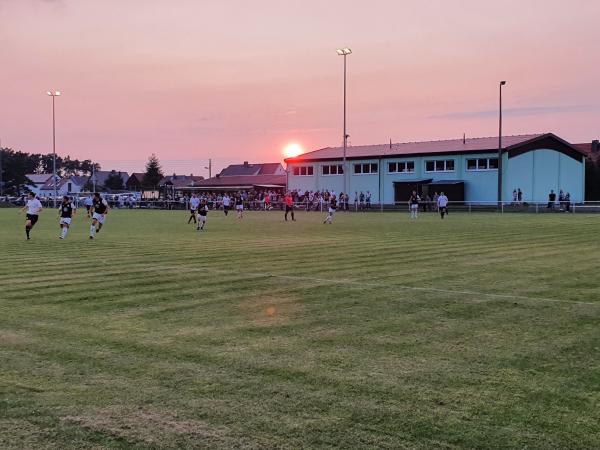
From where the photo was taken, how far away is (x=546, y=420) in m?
4.43

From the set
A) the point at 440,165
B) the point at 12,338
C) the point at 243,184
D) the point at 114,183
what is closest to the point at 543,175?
the point at 440,165

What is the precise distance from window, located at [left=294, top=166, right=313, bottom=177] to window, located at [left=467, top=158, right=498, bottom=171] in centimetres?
2027

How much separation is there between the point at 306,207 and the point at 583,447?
5548cm

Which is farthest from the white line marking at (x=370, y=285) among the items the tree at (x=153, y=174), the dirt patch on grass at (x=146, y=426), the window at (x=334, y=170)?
the tree at (x=153, y=174)

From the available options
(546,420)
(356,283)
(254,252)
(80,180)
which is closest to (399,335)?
(546,420)

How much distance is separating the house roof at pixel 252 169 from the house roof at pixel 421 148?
48.6 metres

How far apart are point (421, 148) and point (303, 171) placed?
15.3 m

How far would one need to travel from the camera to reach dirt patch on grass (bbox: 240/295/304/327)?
7992 millimetres

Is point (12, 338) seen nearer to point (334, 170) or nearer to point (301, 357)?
point (301, 357)

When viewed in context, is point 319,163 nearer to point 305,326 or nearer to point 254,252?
point 254,252

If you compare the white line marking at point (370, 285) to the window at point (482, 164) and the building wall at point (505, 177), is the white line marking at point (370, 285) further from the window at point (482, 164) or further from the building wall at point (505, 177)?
the window at point (482, 164)

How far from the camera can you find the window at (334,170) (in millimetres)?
72438

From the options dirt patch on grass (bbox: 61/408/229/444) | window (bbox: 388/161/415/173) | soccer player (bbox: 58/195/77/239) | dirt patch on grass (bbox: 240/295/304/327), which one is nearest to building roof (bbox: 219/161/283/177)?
window (bbox: 388/161/415/173)

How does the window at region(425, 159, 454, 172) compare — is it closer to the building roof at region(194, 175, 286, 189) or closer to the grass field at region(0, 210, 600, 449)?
the building roof at region(194, 175, 286, 189)
